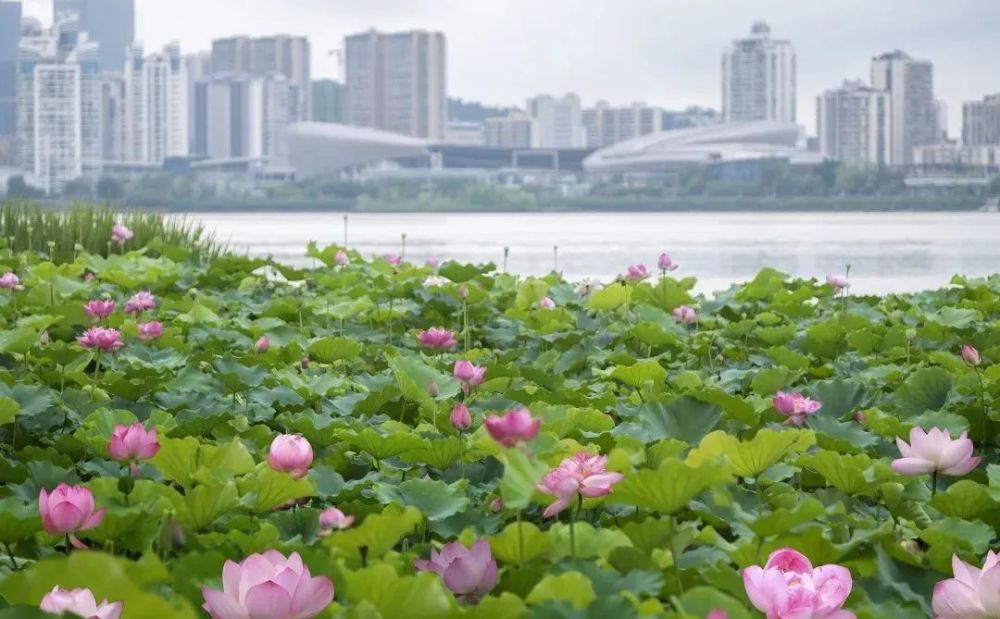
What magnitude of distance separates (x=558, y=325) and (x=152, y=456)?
145cm

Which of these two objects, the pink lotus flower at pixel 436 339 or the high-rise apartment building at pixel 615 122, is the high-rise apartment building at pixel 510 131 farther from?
the pink lotus flower at pixel 436 339

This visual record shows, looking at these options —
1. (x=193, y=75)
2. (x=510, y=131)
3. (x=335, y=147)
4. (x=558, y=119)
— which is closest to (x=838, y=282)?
(x=335, y=147)

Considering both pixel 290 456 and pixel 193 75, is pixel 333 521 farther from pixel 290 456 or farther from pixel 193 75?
pixel 193 75

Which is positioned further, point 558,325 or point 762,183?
point 762,183

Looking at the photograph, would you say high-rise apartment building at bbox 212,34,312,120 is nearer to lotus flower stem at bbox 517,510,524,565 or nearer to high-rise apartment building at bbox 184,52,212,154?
high-rise apartment building at bbox 184,52,212,154

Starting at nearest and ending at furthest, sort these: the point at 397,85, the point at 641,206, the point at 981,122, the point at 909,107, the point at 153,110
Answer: the point at 641,206
the point at 981,122
the point at 909,107
the point at 153,110
the point at 397,85

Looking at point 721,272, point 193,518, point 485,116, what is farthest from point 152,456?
point 485,116

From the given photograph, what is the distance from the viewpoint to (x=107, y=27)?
70125 mm

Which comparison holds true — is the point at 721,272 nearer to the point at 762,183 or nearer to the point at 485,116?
the point at 762,183

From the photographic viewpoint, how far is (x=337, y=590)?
2.71 feet

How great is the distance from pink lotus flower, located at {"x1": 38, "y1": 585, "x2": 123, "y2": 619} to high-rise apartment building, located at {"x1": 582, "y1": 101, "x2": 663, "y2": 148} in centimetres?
→ 5980

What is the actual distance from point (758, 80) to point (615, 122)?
7562 mm

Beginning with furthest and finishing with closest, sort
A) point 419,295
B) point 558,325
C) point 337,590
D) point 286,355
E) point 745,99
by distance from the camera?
point 745,99
point 419,295
point 558,325
point 286,355
point 337,590

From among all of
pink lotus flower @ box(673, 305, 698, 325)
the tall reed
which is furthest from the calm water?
pink lotus flower @ box(673, 305, 698, 325)
